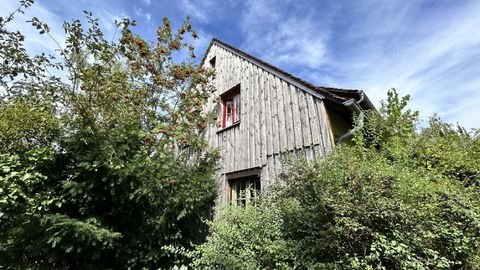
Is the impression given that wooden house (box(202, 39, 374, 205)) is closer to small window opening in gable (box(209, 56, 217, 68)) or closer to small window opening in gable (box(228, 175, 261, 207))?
small window opening in gable (box(228, 175, 261, 207))

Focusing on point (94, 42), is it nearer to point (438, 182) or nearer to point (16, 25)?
point (16, 25)

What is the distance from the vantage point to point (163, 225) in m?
6.24

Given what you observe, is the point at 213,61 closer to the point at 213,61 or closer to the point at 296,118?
the point at 213,61

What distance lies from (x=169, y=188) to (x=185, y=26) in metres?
6.11

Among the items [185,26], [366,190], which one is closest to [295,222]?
[366,190]

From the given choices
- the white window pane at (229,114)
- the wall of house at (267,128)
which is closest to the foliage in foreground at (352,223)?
the wall of house at (267,128)

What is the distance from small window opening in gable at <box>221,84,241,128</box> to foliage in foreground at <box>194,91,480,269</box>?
4315 millimetres

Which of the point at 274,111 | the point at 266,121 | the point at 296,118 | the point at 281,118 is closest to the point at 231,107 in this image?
the point at 266,121

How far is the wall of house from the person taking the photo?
6.40 metres

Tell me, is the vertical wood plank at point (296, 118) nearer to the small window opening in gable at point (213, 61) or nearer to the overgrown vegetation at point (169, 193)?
the overgrown vegetation at point (169, 193)

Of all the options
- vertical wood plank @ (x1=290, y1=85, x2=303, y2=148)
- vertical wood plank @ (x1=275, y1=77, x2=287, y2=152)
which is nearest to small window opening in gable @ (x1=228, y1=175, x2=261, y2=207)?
vertical wood plank @ (x1=275, y1=77, x2=287, y2=152)

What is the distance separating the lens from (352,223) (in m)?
3.90

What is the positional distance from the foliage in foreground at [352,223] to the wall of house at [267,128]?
1.13m

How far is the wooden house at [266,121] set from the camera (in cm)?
637
